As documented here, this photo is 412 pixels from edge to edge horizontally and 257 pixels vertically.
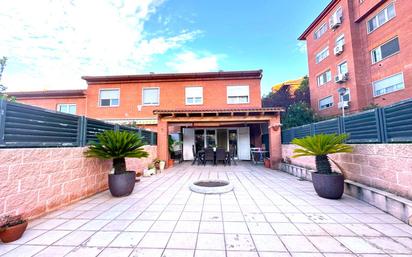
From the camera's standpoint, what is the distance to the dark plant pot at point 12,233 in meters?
2.36

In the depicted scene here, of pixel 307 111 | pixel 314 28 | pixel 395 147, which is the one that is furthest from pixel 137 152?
pixel 314 28

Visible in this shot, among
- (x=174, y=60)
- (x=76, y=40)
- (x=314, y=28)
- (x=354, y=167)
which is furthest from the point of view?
(x=314, y=28)

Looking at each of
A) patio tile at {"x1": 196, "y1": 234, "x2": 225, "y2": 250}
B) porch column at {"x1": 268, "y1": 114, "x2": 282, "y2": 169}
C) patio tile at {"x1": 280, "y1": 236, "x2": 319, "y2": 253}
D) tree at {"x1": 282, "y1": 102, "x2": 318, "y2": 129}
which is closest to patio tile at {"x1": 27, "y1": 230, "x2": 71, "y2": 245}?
patio tile at {"x1": 196, "y1": 234, "x2": 225, "y2": 250}

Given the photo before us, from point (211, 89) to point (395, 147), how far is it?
10.7 metres

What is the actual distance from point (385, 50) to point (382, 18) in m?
2.46

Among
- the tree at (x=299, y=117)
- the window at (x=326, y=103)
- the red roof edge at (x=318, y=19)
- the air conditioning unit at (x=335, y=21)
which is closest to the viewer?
the air conditioning unit at (x=335, y=21)

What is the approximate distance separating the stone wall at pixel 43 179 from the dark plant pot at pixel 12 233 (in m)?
0.50

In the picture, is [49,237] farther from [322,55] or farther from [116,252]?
[322,55]

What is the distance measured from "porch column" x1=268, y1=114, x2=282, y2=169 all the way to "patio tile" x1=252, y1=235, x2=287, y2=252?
7446mm

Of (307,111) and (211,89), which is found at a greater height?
(211,89)

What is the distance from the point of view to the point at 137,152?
16.2 ft

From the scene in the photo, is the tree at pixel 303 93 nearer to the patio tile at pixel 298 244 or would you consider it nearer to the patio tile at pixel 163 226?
the patio tile at pixel 298 244

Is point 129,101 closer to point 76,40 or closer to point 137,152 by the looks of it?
point 76,40

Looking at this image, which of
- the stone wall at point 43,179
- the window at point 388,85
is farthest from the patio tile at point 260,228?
the window at point 388,85
